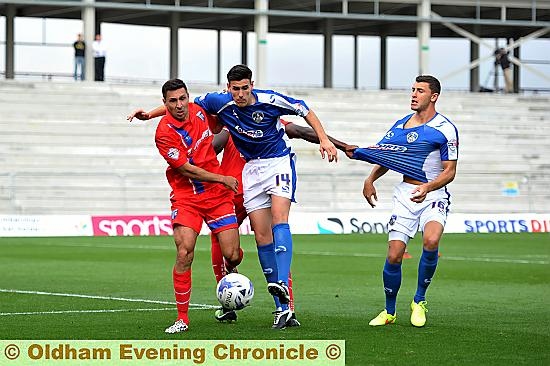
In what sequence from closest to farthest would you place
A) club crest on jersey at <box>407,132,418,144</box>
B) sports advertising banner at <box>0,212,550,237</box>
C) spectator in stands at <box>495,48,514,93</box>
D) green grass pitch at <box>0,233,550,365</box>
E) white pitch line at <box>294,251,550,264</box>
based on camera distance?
green grass pitch at <box>0,233,550,365</box>, club crest on jersey at <box>407,132,418,144</box>, white pitch line at <box>294,251,550,264</box>, sports advertising banner at <box>0,212,550,237</box>, spectator in stands at <box>495,48,514,93</box>

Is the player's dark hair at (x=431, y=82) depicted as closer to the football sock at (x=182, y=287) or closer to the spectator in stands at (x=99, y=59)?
the football sock at (x=182, y=287)

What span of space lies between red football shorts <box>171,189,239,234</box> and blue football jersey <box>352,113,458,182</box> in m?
1.33

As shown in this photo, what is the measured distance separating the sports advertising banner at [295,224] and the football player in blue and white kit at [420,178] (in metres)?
17.9

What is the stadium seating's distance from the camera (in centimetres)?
3225

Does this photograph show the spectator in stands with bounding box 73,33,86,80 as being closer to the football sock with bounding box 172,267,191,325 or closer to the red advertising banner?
the red advertising banner

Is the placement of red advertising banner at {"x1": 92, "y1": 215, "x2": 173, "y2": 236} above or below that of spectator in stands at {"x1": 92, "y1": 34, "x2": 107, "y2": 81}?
below

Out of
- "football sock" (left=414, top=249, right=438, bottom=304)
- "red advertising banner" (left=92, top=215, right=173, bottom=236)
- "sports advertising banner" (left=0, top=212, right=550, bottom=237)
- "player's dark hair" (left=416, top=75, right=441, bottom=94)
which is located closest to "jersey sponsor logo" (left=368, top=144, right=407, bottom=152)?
"player's dark hair" (left=416, top=75, right=441, bottom=94)

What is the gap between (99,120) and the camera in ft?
125

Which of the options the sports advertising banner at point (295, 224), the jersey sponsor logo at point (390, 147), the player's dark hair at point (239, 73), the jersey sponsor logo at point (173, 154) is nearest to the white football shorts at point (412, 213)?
the jersey sponsor logo at point (390, 147)

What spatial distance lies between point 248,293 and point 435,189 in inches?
74.8

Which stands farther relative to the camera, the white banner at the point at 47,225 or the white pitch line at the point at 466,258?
the white banner at the point at 47,225

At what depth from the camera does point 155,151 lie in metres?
37.3

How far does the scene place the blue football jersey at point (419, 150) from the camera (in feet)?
36.3

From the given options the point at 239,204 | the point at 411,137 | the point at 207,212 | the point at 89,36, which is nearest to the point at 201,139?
the point at 207,212
